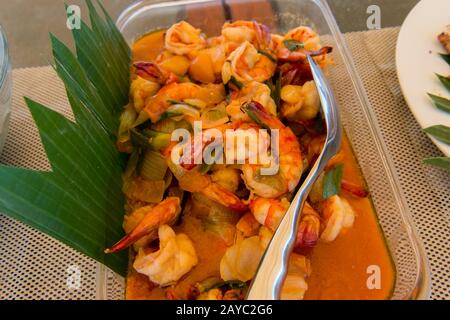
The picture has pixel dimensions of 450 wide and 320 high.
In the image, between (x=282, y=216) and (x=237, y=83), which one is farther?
(x=237, y=83)

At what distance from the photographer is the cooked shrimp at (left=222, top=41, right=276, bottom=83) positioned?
1285mm

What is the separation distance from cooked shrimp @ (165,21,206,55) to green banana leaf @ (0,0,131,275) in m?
0.18

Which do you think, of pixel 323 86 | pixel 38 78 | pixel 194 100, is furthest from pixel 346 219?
pixel 38 78

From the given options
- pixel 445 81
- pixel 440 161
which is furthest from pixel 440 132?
pixel 445 81

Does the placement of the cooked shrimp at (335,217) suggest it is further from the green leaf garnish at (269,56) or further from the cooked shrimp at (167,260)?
the green leaf garnish at (269,56)

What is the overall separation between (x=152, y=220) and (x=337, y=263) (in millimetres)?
436

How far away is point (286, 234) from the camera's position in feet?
3.14

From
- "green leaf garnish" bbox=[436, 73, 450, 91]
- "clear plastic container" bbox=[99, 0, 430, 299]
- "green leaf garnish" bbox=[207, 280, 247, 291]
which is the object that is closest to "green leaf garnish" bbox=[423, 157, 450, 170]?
"clear plastic container" bbox=[99, 0, 430, 299]

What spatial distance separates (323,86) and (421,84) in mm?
371

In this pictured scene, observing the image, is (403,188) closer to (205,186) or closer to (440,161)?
(440,161)

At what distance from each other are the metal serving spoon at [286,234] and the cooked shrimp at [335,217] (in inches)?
2.8

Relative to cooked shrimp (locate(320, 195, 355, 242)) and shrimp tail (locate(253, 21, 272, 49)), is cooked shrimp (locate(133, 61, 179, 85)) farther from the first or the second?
cooked shrimp (locate(320, 195, 355, 242))

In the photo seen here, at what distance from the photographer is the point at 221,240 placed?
1139mm
